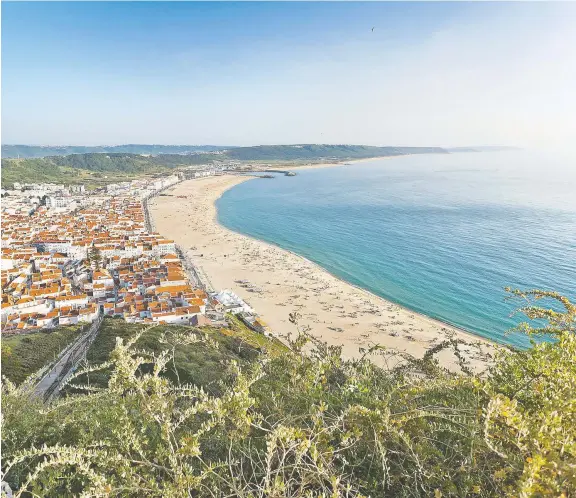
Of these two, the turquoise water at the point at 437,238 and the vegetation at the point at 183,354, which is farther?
Answer: the turquoise water at the point at 437,238

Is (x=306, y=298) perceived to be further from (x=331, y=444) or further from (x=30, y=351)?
(x=331, y=444)

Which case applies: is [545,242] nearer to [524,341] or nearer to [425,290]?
[425,290]

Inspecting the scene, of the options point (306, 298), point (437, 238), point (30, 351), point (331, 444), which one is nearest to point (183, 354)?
point (30, 351)

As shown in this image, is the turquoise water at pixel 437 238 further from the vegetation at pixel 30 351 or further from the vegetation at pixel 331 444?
the vegetation at pixel 331 444

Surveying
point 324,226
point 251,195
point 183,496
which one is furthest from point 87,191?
point 183,496

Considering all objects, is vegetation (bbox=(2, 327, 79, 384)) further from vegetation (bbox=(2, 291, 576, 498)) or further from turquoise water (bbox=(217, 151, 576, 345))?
turquoise water (bbox=(217, 151, 576, 345))

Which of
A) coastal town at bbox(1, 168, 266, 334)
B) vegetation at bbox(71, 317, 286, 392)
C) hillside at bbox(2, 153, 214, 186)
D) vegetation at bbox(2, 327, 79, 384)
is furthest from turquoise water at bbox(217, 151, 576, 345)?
hillside at bbox(2, 153, 214, 186)

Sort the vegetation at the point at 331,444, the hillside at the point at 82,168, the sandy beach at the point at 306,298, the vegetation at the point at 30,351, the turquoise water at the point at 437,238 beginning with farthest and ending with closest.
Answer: the hillside at the point at 82,168 < the turquoise water at the point at 437,238 < the sandy beach at the point at 306,298 < the vegetation at the point at 30,351 < the vegetation at the point at 331,444

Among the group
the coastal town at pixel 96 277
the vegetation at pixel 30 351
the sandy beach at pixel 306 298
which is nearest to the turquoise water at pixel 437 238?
the sandy beach at pixel 306 298
